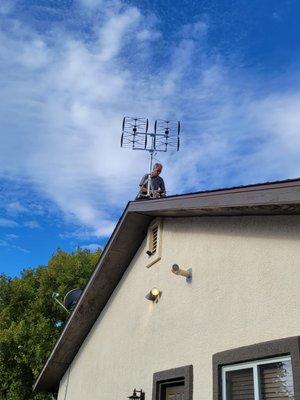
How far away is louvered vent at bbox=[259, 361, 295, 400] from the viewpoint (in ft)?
15.1

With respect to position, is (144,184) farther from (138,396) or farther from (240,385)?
(240,385)

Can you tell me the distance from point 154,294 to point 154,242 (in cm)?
108

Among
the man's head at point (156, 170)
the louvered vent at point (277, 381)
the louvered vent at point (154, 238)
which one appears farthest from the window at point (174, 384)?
the man's head at point (156, 170)

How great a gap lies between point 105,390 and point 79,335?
212cm

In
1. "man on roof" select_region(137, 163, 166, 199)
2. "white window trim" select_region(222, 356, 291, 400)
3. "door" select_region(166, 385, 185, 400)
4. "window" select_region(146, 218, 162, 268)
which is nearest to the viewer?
"white window trim" select_region(222, 356, 291, 400)

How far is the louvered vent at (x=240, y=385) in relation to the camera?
510cm

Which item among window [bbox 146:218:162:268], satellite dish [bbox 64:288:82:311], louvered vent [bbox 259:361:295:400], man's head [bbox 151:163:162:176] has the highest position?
man's head [bbox 151:163:162:176]

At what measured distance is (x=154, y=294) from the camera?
7.69 meters

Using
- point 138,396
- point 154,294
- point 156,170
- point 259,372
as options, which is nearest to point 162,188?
point 156,170

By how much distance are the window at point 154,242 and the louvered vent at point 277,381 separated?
3.37 m

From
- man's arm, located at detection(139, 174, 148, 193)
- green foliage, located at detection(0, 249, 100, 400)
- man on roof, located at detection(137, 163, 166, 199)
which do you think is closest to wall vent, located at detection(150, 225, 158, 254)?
man on roof, located at detection(137, 163, 166, 199)

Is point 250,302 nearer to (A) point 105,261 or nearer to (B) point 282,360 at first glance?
(B) point 282,360

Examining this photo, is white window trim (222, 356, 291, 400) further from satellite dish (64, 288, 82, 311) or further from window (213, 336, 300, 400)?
satellite dish (64, 288, 82, 311)

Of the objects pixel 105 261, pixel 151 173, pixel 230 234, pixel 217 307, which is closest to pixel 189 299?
pixel 217 307
